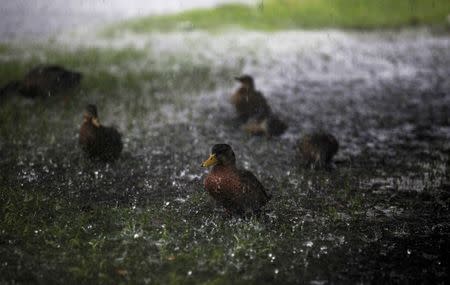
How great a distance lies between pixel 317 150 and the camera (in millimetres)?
7215

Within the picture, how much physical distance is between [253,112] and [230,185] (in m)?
3.80

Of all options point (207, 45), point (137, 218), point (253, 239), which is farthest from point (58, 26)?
point (253, 239)

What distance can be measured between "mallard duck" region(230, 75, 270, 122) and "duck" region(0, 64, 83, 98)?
12.8 feet

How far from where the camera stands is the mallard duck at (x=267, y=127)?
336 inches

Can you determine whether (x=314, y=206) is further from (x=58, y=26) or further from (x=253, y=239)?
(x=58, y=26)

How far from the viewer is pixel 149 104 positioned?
33.3 feet

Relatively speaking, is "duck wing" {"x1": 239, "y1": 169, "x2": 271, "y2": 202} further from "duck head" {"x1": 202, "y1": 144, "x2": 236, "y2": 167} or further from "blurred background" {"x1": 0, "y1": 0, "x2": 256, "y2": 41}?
"blurred background" {"x1": 0, "y1": 0, "x2": 256, "y2": 41}

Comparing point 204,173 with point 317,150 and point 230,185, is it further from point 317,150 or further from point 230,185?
point 317,150

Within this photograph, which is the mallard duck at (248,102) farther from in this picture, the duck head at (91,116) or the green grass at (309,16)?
the green grass at (309,16)

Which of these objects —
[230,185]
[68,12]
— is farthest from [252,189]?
[68,12]

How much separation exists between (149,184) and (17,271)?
2.39 metres

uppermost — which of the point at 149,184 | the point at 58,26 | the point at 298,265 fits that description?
the point at 58,26

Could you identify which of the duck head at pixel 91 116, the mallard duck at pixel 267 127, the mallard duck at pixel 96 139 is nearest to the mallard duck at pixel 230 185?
the mallard duck at pixel 96 139

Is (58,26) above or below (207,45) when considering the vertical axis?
above
